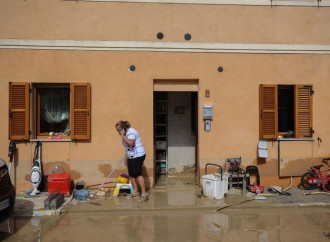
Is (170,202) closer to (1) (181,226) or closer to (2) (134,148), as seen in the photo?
(1) (181,226)

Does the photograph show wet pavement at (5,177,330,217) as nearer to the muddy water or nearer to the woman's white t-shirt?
the muddy water

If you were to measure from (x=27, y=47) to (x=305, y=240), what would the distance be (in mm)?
6832

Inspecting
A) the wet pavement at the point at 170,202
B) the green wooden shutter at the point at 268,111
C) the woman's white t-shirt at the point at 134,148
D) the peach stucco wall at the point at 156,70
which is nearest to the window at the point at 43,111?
the peach stucco wall at the point at 156,70

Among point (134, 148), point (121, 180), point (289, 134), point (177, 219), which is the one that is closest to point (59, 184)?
point (121, 180)

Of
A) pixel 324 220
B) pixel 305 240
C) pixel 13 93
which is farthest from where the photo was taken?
pixel 13 93

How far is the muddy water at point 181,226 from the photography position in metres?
4.97

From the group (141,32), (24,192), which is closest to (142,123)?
(141,32)

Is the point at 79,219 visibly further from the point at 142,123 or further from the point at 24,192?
the point at 142,123

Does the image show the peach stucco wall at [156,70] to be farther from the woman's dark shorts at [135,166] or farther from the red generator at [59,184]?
the woman's dark shorts at [135,166]

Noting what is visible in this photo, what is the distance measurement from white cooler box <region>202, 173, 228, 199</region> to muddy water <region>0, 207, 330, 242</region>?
0.62 meters

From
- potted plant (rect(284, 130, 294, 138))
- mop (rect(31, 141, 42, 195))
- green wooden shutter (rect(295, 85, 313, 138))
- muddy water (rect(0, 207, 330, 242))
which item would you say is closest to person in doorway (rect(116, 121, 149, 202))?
muddy water (rect(0, 207, 330, 242))

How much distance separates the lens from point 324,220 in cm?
573

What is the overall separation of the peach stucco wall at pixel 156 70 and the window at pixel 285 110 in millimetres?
185

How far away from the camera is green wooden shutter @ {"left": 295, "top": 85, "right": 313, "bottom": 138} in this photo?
307 inches
